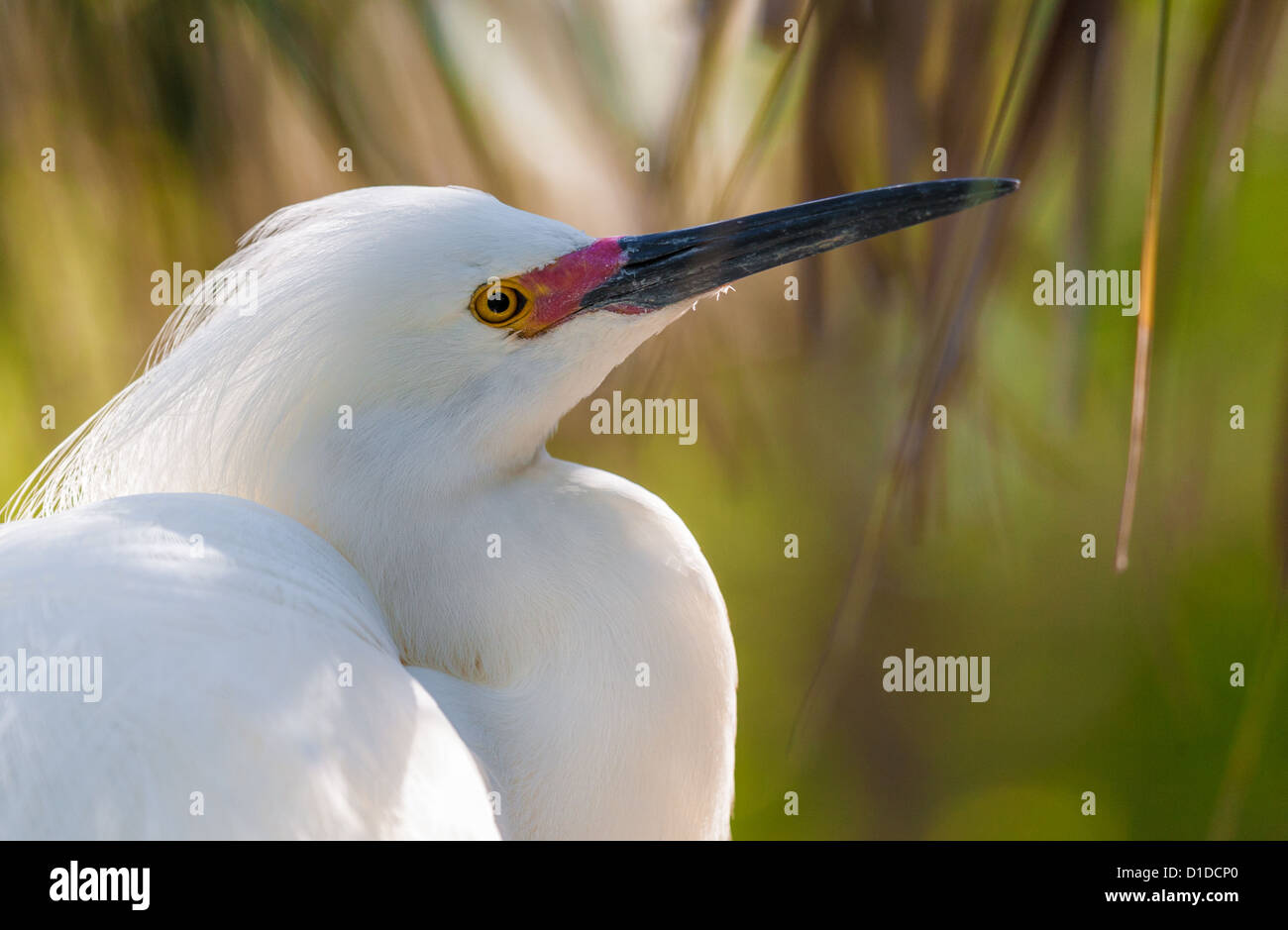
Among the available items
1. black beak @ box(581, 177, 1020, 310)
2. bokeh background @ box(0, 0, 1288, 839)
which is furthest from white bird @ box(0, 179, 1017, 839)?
bokeh background @ box(0, 0, 1288, 839)

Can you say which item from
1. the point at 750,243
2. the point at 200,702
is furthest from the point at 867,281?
the point at 200,702

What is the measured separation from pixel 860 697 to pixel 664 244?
2.24 ft

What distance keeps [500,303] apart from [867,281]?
1.61 feet

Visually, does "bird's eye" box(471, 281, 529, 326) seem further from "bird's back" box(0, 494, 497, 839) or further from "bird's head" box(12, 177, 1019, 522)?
"bird's back" box(0, 494, 497, 839)

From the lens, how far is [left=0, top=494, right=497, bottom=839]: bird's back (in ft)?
1.47

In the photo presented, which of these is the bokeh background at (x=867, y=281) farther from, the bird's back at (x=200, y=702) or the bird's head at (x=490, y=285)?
the bird's back at (x=200, y=702)

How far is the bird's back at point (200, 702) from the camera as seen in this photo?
0.45m

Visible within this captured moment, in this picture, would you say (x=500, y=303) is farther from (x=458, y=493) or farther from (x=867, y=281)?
(x=867, y=281)

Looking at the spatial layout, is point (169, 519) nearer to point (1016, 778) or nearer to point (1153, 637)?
point (1153, 637)

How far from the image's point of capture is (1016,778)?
4.19ft

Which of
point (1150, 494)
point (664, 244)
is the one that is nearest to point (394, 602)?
point (664, 244)

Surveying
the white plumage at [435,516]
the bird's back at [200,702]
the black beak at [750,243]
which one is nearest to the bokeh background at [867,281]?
the black beak at [750,243]

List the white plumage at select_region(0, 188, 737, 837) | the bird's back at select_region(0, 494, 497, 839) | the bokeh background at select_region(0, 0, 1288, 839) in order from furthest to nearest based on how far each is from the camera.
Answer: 1. the bokeh background at select_region(0, 0, 1288, 839)
2. the white plumage at select_region(0, 188, 737, 837)
3. the bird's back at select_region(0, 494, 497, 839)

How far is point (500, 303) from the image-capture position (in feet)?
2.01
